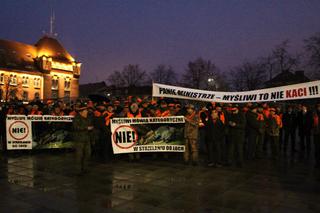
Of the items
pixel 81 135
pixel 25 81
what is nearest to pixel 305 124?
pixel 81 135

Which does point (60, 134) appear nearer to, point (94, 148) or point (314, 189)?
point (94, 148)

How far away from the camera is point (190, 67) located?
2297 inches

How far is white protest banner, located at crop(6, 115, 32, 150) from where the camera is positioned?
10422 millimetres

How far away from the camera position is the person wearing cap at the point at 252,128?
9711 millimetres

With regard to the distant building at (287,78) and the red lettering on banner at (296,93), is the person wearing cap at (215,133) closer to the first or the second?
the red lettering on banner at (296,93)

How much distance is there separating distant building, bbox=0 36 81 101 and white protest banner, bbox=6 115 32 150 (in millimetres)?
56063

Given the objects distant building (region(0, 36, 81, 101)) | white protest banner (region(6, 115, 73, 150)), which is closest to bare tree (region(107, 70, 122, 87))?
distant building (region(0, 36, 81, 101))

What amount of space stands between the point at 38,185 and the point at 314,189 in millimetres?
6550

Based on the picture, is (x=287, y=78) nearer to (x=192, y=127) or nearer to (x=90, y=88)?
(x=192, y=127)

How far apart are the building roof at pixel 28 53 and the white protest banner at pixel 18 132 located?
65.8 metres

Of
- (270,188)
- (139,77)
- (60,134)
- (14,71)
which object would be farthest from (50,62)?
(270,188)

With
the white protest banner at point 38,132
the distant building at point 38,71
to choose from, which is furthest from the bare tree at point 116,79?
the white protest banner at point 38,132

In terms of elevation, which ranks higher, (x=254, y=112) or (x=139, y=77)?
(x=139, y=77)

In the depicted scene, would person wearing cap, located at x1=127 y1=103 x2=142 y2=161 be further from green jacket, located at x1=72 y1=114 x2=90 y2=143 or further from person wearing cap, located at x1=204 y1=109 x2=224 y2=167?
person wearing cap, located at x1=204 y1=109 x2=224 y2=167
